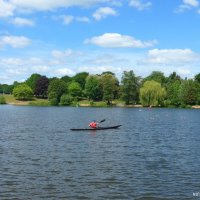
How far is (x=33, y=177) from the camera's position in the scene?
2719 centimetres

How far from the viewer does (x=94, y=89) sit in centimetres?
18600

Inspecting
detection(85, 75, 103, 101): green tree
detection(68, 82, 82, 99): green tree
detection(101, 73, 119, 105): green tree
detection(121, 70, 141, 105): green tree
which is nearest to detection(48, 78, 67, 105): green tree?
detection(68, 82, 82, 99): green tree

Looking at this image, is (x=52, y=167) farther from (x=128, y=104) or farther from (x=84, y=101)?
(x=84, y=101)

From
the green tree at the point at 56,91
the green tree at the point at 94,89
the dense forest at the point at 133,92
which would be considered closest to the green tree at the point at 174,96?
the dense forest at the point at 133,92

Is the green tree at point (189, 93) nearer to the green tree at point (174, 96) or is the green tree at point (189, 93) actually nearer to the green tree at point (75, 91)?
the green tree at point (174, 96)

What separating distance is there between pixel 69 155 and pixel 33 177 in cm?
952

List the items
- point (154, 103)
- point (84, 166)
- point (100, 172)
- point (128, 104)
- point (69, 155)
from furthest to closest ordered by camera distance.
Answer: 1. point (128, 104)
2. point (154, 103)
3. point (69, 155)
4. point (84, 166)
5. point (100, 172)

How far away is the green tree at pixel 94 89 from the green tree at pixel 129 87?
2198cm

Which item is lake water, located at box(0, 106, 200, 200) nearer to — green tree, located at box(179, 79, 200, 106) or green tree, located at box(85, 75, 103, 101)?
green tree, located at box(179, 79, 200, 106)

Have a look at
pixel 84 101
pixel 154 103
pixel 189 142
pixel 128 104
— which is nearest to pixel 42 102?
pixel 84 101

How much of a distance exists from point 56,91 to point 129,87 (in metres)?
39.9

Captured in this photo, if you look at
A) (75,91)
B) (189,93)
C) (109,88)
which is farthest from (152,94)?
(75,91)

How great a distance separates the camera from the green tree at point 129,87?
164000mm

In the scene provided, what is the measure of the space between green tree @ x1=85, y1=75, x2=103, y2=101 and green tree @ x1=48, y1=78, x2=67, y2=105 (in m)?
11.4
